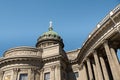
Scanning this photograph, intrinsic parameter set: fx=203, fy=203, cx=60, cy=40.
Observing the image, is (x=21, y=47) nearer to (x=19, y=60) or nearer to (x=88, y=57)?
(x=19, y=60)

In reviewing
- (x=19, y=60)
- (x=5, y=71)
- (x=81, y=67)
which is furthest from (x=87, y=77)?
(x=5, y=71)

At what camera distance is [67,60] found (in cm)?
3762

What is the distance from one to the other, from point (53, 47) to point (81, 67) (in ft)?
20.8

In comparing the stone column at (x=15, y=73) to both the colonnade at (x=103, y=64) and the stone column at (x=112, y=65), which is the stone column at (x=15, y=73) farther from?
the stone column at (x=112, y=65)

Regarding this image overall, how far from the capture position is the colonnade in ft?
85.9

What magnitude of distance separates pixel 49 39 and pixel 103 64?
931 inches

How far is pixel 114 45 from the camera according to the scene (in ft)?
97.8

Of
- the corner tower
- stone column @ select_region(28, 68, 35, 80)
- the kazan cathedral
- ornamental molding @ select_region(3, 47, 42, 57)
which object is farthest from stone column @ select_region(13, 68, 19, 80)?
the corner tower

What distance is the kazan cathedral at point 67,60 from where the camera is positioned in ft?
95.9

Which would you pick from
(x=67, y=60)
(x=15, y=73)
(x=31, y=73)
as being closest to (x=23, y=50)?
(x=15, y=73)

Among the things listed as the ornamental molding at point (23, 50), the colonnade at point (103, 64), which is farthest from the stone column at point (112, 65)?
the ornamental molding at point (23, 50)

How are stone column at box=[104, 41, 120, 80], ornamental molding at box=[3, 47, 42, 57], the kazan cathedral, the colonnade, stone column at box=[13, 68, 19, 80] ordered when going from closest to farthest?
stone column at box=[104, 41, 120, 80] → the colonnade → the kazan cathedral → stone column at box=[13, 68, 19, 80] → ornamental molding at box=[3, 47, 42, 57]

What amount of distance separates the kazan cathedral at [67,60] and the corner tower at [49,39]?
38.7 ft

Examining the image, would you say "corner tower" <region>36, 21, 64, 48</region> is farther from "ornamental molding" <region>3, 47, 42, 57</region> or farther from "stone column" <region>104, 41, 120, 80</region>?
"stone column" <region>104, 41, 120, 80</region>
